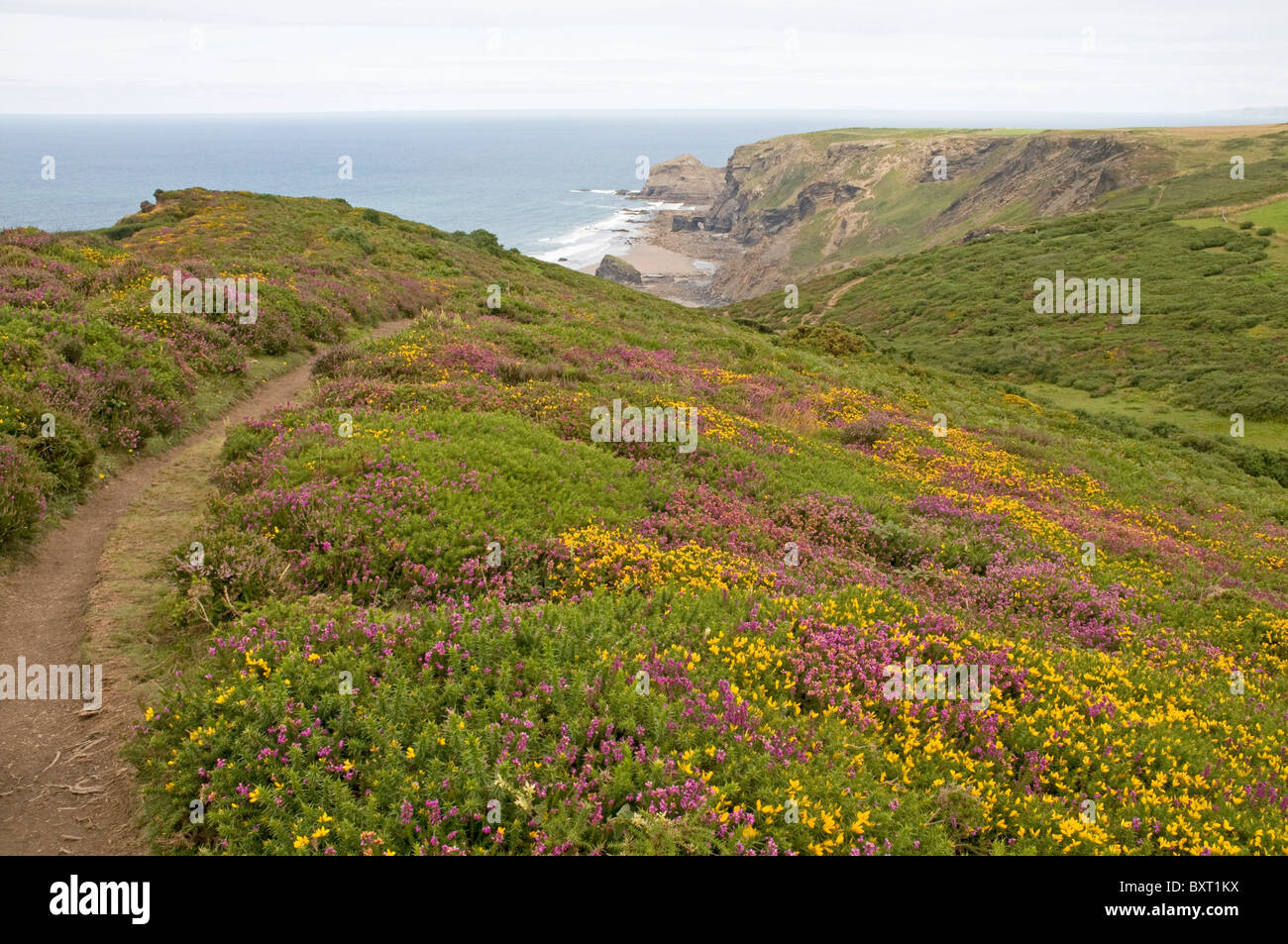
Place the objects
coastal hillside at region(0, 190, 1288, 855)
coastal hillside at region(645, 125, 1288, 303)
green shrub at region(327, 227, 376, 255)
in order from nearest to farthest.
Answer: coastal hillside at region(0, 190, 1288, 855), green shrub at region(327, 227, 376, 255), coastal hillside at region(645, 125, 1288, 303)

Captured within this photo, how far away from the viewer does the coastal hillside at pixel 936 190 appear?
9444 cm

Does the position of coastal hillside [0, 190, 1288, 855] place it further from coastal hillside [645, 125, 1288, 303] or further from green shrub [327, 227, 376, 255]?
coastal hillside [645, 125, 1288, 303]

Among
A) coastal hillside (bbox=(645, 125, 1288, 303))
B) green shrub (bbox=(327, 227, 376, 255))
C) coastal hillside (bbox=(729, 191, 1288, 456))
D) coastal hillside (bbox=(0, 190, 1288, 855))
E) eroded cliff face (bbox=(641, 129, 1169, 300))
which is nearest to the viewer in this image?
coastal hillside (bbox=(0, 190, 1288, 855))

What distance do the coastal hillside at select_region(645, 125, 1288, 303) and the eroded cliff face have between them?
1.10 feet

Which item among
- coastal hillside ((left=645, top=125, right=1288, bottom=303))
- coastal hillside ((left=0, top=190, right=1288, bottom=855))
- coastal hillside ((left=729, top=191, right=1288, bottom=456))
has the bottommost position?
coastal hillside ((left=0, top=190, right=1288, bottom=855))

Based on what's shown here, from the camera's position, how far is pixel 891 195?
156 m

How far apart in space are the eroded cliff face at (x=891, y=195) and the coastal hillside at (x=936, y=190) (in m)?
0.34

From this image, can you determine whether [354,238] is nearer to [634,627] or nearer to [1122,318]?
[634,627]

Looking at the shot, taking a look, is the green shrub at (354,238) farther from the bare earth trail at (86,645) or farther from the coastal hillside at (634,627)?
the bare earth trail at (86,645)

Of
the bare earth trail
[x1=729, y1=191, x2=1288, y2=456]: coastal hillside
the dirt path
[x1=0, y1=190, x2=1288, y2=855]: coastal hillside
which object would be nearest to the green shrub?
[x1=0, y1=190, x2=1288, y2=855]: coastal hillside

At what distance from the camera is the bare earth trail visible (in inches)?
219

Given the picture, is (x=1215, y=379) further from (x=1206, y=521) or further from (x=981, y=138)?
(x=981, y=138)
